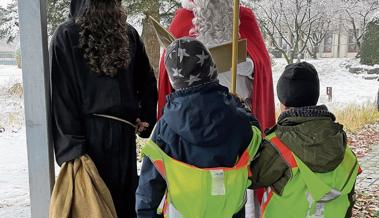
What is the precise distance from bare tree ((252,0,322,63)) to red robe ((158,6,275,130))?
7.70 feet

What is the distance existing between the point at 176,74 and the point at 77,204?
30.9 inches

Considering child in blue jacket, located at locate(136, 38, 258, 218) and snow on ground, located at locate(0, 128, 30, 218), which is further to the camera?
snow on ground, located at locate(0, 128, 30, 218)

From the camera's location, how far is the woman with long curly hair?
1908 millimetres

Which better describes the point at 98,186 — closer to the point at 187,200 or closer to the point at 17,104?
the point at 187,200

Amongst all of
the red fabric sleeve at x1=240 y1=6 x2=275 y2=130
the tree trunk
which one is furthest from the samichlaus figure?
the tree trunk

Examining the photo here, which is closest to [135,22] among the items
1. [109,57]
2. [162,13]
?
[162,13]

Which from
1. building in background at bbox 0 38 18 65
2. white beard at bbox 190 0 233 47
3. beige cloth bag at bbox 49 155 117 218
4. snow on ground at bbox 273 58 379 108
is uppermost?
white beard at bbox 190 0 233 47

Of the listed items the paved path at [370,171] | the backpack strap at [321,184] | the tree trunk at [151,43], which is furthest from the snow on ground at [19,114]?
the backpack strap at [321,184]

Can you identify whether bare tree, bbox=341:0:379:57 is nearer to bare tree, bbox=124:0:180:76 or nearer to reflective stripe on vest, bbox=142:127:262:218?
bare tree, bbox=124:0:180:76

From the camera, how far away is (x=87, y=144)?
1985 mm

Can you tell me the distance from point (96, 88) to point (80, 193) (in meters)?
0.49

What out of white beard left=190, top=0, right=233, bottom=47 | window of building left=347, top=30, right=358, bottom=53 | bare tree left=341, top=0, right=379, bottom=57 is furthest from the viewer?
window of building left=347, top=30, right=358, bottom=53

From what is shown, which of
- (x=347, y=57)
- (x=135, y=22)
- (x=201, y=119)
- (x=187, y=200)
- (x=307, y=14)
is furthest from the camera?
(x=347, y=57)

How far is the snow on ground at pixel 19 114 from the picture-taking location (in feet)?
12.1
